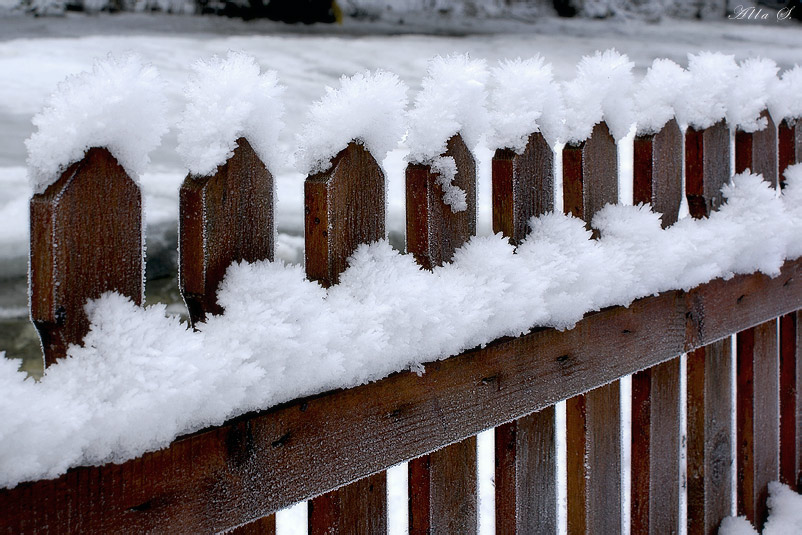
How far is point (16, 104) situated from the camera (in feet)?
7.63

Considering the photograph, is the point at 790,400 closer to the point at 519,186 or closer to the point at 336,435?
the point at 519,186

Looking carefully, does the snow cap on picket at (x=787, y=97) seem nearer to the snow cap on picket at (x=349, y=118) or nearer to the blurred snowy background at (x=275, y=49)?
the blurred snowy background at (x=275, y=49)

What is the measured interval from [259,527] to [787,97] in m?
1.85

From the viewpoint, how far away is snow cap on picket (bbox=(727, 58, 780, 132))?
160 centimetres

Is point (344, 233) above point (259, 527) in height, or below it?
above

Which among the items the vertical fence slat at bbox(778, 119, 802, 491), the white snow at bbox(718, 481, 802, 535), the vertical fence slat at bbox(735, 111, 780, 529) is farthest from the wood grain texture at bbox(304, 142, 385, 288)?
the vertical fence slat at bbox(778, 119, 802, 491)

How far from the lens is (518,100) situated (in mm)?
1098

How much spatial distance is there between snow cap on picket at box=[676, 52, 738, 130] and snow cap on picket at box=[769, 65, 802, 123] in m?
0.30

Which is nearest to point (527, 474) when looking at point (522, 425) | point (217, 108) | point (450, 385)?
point (522, 425)

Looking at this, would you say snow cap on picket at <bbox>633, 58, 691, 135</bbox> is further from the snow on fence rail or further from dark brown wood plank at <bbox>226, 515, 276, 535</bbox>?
dark brown wood plank at <bbox>226, 515, 276, 535</bbox>

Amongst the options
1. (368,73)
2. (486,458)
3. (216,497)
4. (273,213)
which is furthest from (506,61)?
(486,458)

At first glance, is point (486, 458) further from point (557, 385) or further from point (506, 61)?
point (506, 61)
